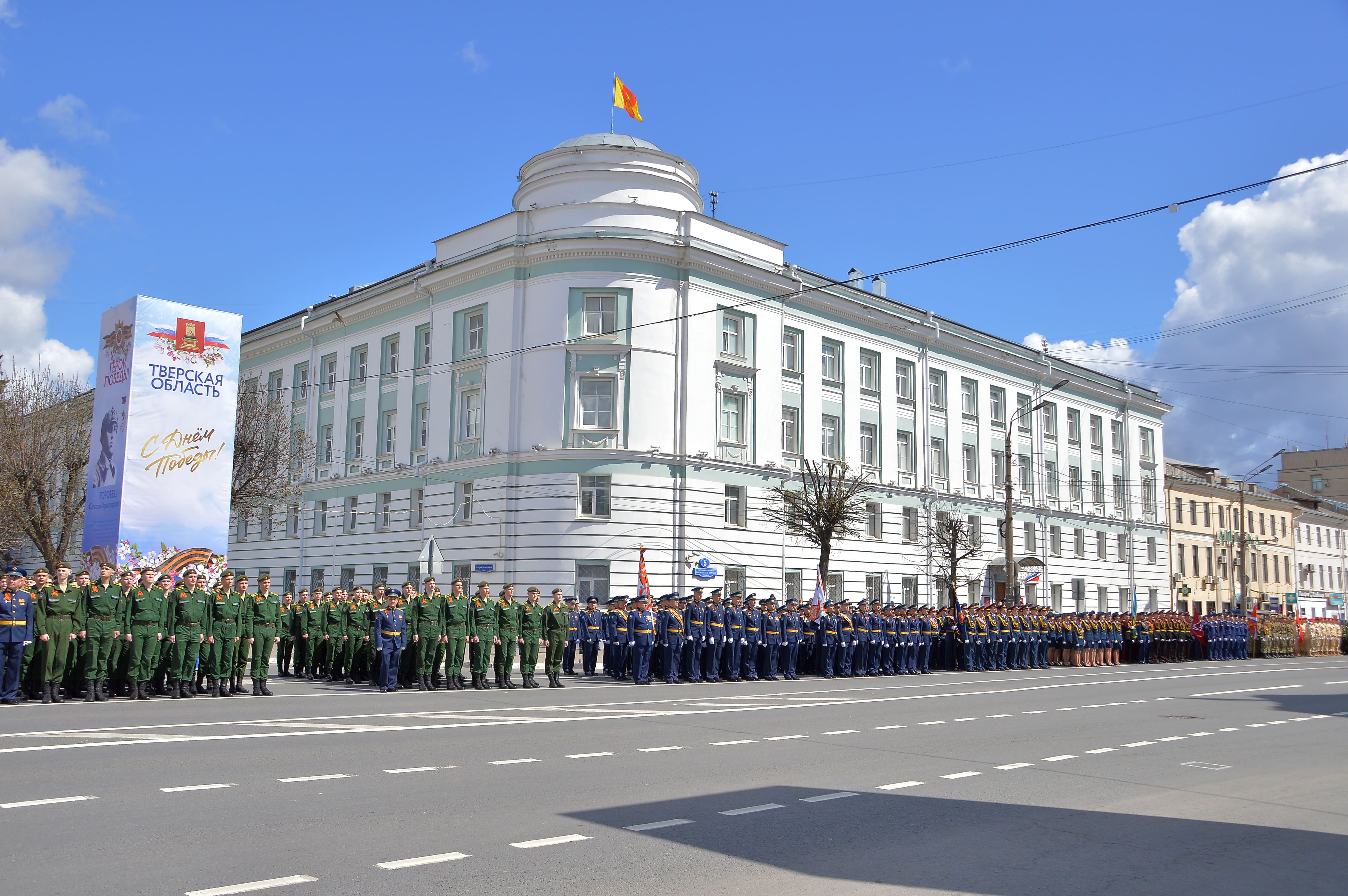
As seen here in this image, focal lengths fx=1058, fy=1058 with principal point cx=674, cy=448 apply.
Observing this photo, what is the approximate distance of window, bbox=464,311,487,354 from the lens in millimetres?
36844

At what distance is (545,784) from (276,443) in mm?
31217

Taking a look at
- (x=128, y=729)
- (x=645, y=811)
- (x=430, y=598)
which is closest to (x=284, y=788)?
(x=645, y=811)

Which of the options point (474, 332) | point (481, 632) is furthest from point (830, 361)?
point (481, 632)

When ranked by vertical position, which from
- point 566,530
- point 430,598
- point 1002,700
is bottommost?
point 1002,700

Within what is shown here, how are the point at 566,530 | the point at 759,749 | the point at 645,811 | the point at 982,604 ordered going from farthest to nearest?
the point at 566,530
the point at 982,604
the point at 759,749
the point at 645,811

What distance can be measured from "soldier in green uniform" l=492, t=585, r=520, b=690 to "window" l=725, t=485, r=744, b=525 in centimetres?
1664

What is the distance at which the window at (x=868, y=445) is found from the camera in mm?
41375

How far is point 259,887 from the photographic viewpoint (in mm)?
5426

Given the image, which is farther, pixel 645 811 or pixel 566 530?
pixel 566 530

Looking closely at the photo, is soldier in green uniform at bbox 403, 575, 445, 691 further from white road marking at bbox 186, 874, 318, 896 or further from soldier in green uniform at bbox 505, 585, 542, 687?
white road marking at bbox 186, 874, 318, 896

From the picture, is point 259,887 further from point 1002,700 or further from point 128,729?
point 1002,700

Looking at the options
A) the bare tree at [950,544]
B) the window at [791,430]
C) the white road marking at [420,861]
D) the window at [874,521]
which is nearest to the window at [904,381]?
the bare tree at [950,544]

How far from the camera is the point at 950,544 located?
38.2 m

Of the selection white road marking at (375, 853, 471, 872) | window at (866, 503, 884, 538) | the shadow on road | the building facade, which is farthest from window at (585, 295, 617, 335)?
white road marking at (375, 853, 471, 872)
